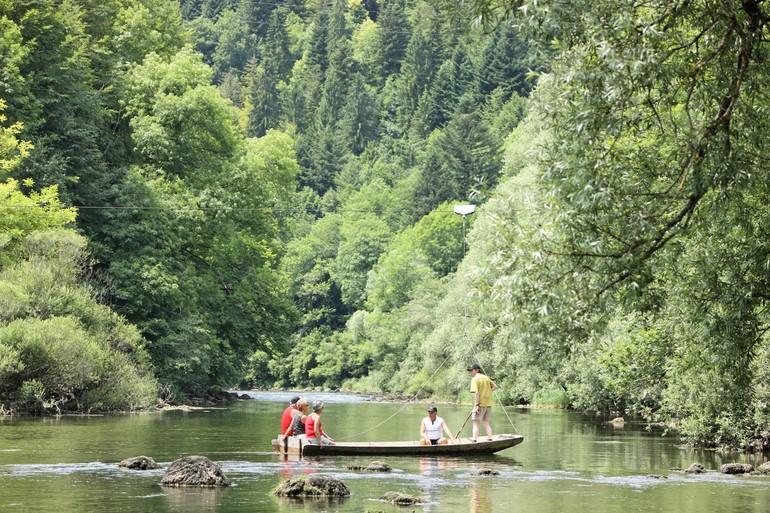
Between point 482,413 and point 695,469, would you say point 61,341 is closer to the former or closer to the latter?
point 482,413

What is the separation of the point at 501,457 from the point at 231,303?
1285 inches

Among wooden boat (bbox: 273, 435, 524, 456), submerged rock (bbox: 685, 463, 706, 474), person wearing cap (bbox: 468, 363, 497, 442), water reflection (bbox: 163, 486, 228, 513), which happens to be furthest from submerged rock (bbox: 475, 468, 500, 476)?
water reflection (bbox: 163, 486, 228, 513)

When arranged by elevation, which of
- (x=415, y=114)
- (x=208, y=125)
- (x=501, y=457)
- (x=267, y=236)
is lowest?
(x=501, y=457)

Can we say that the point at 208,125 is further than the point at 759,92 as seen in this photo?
Yes

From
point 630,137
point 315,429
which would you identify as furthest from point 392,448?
point 630,137

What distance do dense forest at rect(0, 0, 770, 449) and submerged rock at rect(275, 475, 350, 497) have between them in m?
4.10

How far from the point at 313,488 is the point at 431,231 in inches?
3420

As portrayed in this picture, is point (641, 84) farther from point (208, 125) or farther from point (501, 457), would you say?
point (208, 125)

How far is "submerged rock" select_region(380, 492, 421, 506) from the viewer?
18.5m

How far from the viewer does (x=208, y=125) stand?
57.1 meters

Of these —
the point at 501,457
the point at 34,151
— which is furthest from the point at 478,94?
the point at 501,457

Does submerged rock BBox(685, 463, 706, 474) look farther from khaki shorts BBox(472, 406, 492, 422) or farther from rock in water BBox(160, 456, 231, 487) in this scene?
rock in water BBox(160, 456, 231, 487)

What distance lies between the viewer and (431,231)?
106 m

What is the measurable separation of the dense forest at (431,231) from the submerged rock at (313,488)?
410cm
